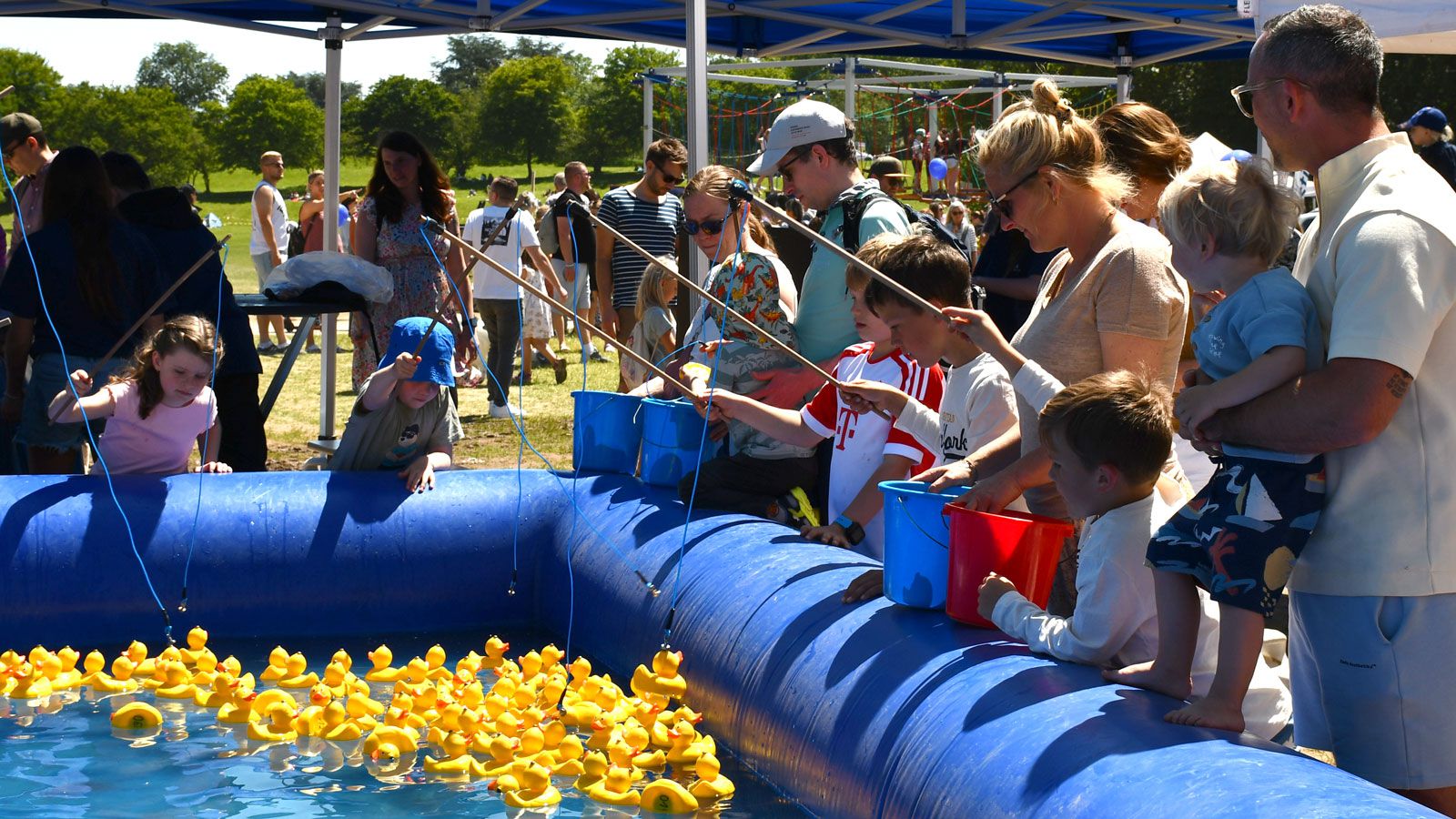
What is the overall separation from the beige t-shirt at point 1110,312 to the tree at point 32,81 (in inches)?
1752

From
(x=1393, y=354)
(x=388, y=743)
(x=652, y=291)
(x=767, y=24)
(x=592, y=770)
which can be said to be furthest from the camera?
(x=767, y=24)

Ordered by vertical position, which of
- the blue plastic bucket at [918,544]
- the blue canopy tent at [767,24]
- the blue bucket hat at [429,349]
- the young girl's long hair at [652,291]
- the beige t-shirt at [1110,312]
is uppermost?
the blue canopy tent at [767,24]

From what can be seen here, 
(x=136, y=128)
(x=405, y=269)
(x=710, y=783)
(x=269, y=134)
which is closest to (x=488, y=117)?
(x=269, y=134)

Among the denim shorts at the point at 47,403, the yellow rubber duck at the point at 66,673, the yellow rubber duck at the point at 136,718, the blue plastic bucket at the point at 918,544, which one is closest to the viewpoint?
the blue plastic bucket at the point at 918,544

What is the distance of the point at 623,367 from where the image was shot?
291 inches

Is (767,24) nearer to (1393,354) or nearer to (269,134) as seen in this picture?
(1393,354)

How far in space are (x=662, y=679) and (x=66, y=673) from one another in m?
1.95

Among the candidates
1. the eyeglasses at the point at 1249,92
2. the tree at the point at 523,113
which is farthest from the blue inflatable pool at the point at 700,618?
the tree at the point at 523,113

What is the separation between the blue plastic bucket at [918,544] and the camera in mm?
3367

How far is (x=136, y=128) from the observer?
49656mm

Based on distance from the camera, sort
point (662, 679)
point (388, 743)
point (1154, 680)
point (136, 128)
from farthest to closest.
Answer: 1. point (136, 128)
2. point (662, 679)
3. point (388, 743)
4. point (1154, 680)

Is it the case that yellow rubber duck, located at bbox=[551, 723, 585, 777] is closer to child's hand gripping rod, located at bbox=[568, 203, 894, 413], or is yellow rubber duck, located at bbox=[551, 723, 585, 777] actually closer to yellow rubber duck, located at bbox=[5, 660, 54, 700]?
child's hand gripping rod, located at bbox=[568, 203, 894, 413]

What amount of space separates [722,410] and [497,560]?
1379 mm

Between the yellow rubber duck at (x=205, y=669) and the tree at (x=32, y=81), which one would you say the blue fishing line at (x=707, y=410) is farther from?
the tree at (x=32, y=81)
